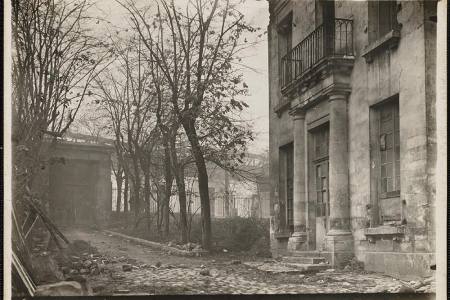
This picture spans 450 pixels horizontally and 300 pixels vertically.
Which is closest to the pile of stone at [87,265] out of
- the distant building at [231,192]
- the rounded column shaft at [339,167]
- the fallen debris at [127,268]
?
the fallen debris at [127,268]

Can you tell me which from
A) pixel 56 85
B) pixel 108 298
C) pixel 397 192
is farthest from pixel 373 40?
pixel 108 298

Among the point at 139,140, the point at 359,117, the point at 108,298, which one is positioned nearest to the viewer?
the point at 108,298

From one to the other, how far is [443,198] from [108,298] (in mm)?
3378

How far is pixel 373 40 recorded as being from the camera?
6535mm

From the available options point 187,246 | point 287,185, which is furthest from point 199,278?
point 287,185

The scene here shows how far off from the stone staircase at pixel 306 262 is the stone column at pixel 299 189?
0.36ft

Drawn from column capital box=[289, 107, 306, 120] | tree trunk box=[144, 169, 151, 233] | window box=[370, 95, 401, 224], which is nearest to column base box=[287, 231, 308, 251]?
window box=[370, 95, 401, 224]

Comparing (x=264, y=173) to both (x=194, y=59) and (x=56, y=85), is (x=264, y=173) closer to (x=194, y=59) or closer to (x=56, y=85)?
(x=194, y=59)

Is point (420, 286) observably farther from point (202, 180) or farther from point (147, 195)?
point (147, 195)

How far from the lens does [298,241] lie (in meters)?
6.76

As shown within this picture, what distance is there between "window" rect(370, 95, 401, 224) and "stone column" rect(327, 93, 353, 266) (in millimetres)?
349

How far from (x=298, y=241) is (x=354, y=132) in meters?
1.36

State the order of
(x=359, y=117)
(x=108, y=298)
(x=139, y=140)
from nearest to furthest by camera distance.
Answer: (x=108, y=298) < (x=139, y=140) < (x=359, y=117)

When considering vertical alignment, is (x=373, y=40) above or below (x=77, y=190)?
above
